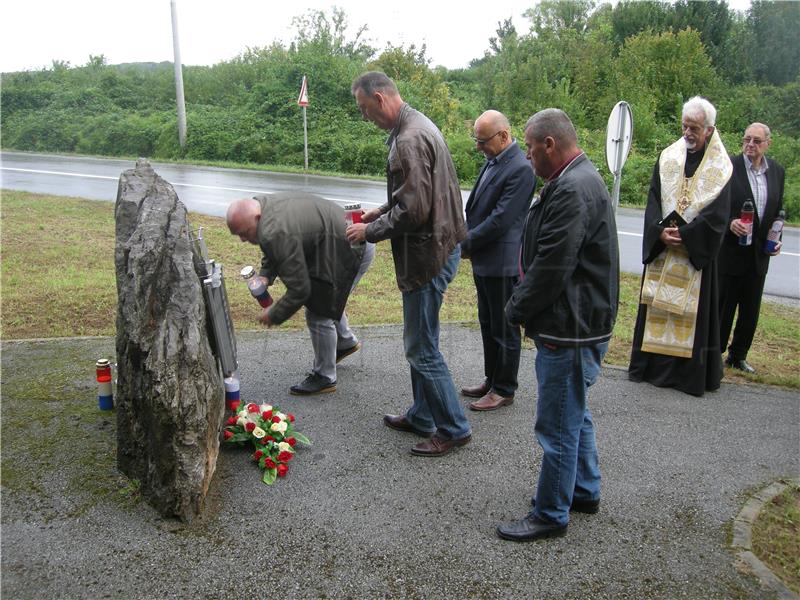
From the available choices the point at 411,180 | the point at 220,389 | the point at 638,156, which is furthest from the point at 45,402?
the point at 638,156

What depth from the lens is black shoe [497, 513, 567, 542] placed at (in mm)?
3533

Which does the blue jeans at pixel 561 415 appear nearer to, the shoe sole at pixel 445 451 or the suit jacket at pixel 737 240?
the shoe sole at pixel 445 451

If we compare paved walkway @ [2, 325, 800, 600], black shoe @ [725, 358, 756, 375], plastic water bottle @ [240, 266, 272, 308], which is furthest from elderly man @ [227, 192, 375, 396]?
black shoe @ [725, 358, 756, 375]

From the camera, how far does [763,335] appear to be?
24.5 feet

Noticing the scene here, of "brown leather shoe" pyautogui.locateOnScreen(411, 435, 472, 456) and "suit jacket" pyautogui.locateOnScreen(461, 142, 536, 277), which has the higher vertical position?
"suit jacket" pyautogui.locateOnScreen(461, 142, 536, 277)

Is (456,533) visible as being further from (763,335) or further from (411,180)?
(763,335)

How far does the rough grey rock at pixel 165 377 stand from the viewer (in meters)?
3.56

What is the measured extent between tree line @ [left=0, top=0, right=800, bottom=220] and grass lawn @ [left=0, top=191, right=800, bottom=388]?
1099cm

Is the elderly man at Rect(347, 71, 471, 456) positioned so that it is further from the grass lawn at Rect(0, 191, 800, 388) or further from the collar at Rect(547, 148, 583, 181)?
the grass lawn at Rect(0, 191, 800, 388)

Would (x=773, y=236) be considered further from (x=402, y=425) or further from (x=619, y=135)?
(x=402, y=425)

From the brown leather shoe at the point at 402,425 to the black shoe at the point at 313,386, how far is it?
28.6 inches

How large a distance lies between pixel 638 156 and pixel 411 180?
752 inches

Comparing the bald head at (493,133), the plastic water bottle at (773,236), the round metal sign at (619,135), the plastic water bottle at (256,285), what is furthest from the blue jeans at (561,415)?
the round metal sign at (619,135)

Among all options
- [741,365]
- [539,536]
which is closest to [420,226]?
[539,536]
